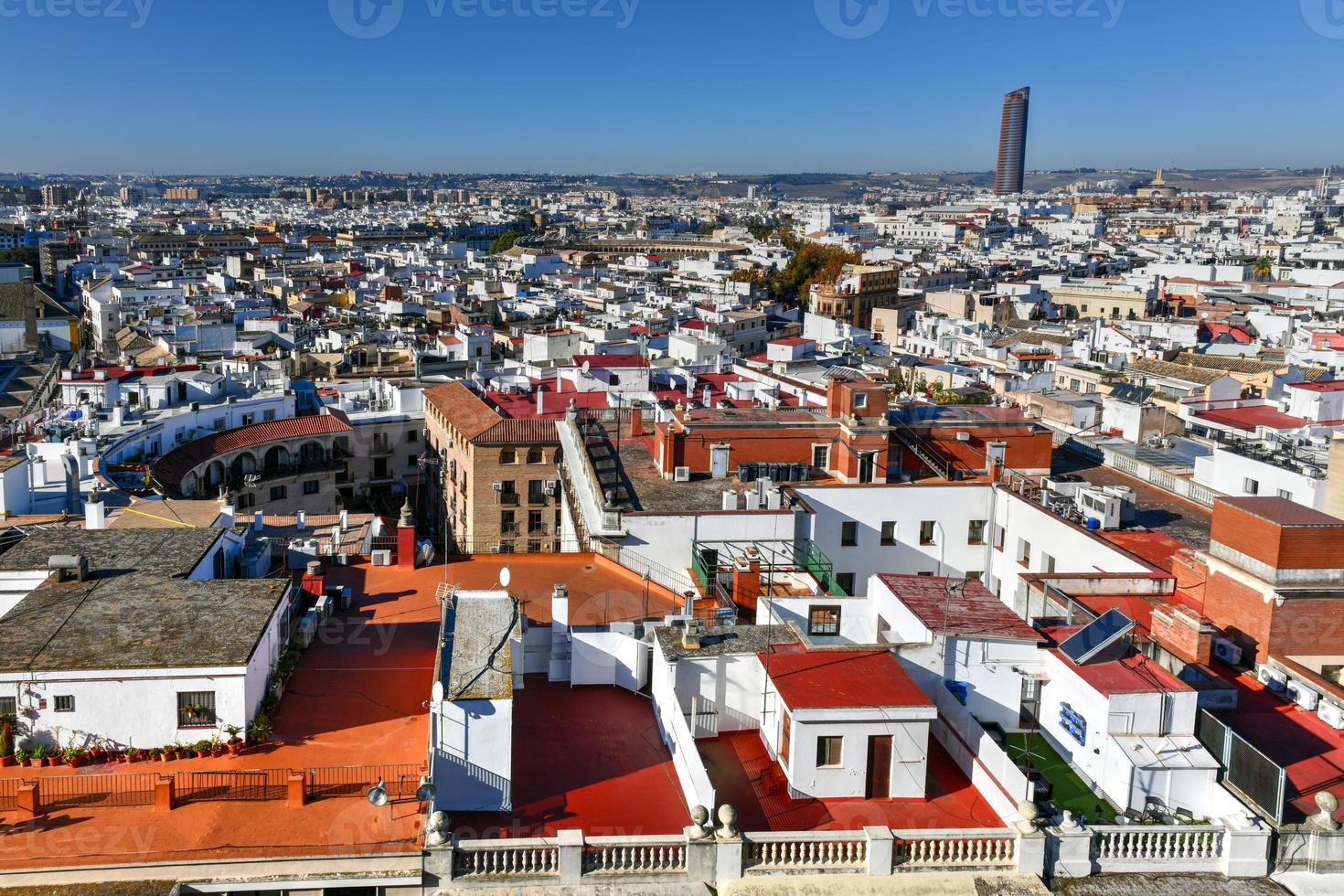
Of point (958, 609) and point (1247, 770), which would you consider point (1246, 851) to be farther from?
point (958, 609)

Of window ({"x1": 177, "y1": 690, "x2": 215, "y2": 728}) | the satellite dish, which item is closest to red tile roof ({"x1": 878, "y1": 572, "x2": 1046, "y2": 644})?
the satellite dish

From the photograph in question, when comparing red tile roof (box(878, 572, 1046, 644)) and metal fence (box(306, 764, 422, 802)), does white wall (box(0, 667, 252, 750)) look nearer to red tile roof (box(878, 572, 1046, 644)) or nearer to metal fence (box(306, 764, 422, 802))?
metal fence (box(306, 764, 422, 802))

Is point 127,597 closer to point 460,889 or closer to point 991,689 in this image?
point 460,889

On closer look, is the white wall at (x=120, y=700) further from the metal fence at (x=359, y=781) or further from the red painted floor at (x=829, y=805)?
the red painted floor at (x=829, y=805)

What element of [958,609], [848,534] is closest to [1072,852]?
[958,609]

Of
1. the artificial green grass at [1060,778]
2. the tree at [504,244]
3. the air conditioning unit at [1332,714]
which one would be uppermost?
the tree at [504,244]

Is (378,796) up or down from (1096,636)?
down

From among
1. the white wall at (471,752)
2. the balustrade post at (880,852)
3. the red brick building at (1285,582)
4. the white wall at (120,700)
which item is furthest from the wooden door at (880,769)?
the white wall at (120,700)
